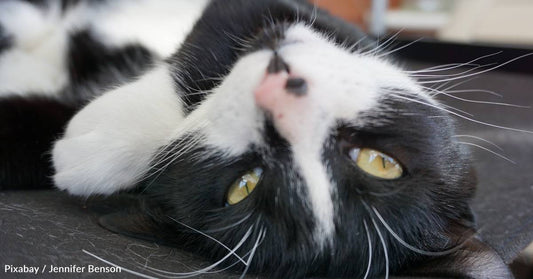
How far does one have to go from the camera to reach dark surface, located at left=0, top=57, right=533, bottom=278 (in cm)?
63

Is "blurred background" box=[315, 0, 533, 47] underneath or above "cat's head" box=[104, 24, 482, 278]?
above

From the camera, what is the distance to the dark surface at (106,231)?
635mm

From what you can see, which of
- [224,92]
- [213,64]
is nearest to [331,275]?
[224,92]

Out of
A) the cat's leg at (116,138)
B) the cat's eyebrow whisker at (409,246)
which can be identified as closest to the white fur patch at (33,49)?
the cat's leg at (116,138)

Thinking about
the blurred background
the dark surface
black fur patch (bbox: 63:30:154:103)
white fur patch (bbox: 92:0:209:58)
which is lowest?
the dark surface

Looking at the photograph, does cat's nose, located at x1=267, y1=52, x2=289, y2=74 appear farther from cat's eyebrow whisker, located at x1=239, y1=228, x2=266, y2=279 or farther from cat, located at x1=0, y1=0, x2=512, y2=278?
cat's eyebrow whisker, located at x1=239, y1=228, x2=266, y2=279

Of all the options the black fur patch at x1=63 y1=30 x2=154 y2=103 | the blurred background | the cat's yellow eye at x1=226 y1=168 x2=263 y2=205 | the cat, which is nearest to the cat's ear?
the cat

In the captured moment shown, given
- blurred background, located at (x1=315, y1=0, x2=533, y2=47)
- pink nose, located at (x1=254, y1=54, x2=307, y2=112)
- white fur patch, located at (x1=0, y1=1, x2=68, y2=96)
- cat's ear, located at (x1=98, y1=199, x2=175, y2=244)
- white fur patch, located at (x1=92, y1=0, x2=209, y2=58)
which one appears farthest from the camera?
blurred background, located at (x1=315, y1=0, x2=533, y2=47)

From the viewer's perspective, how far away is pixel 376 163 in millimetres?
662

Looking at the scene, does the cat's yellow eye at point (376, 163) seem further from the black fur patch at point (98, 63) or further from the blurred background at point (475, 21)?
the blurred background at point (475, 21)

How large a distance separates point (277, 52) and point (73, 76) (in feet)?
1.92

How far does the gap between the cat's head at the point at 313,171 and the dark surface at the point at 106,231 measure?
0.26 ft

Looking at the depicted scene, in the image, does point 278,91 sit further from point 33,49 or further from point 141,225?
point 33,49

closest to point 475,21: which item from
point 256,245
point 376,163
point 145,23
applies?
point 145,23
